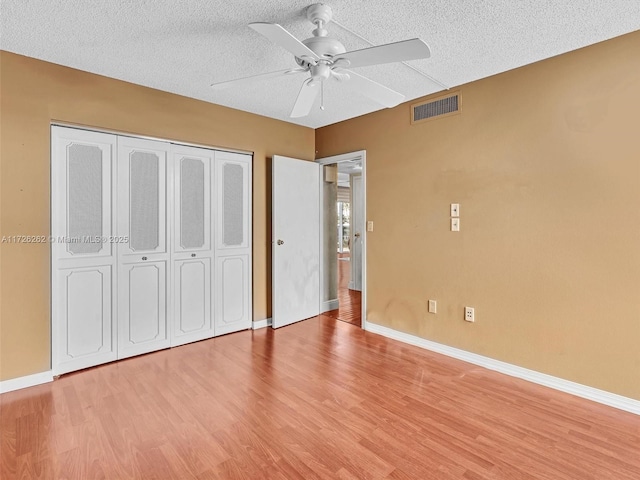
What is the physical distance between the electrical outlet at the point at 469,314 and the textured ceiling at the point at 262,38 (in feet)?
6.78

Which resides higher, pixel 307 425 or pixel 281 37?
pixel 281 37

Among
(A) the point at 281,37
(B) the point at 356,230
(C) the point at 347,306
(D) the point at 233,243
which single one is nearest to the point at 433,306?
(C) the point at 347,306

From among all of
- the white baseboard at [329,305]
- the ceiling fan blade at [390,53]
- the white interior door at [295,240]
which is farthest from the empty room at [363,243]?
the white baseboard at [329,305]

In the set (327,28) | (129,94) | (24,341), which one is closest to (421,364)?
(327,28)

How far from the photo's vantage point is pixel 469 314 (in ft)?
10.2

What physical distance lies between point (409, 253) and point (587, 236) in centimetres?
151

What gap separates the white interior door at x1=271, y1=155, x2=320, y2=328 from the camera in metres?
4.04

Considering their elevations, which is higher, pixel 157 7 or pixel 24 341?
pixel 157 7

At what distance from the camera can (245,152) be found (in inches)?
154

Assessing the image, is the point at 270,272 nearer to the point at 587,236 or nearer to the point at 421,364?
the point at 421,364

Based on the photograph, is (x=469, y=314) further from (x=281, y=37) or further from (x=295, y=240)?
(x=281, y=37)

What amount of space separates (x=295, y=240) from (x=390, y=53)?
2788mm

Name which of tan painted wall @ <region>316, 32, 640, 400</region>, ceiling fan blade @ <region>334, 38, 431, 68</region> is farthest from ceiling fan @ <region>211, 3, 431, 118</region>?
tan painted wall @ <region>316, 32, 640, 400</region>

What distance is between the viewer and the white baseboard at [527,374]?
2.32 meters
